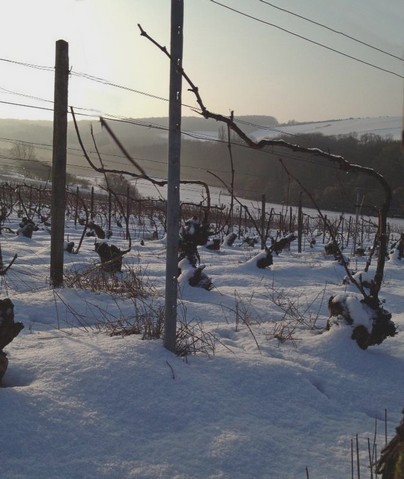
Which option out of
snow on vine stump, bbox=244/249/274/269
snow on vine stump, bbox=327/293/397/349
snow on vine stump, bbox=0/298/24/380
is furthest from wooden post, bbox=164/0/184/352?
snow on vine stump, bbox=244/249/274/269

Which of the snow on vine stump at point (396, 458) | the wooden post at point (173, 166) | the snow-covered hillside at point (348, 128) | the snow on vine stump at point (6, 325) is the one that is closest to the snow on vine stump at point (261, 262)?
the wooden post at point (173, 166)

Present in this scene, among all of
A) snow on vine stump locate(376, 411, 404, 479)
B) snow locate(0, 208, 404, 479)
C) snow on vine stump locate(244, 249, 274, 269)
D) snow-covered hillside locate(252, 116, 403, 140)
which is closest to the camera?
snow on vine stump locate(376, 411, 404, 479)

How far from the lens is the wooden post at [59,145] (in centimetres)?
440

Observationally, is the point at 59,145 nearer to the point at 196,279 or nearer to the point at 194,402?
the point at 196,279

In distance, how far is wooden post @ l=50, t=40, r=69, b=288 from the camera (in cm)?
440

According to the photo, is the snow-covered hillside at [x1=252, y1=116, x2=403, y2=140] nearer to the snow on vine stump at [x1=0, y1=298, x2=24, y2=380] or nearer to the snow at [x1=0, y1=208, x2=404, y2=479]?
the snow at [x1=0, y1=208, x2=404, y2=479]

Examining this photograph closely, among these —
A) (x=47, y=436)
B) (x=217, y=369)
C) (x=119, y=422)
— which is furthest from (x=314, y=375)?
(x=47, y=436)

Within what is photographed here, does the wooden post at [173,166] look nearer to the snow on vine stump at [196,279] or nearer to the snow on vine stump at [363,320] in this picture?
the snow on vine stump at [363,320]

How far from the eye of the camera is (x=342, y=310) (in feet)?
9.09

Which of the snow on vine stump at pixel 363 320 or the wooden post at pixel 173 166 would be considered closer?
the wooden post at pixel 173 166

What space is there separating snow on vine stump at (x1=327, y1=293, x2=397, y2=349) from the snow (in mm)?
58

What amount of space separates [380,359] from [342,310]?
1.21 ft

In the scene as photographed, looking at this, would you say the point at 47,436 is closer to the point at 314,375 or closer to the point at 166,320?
the point at 166,320

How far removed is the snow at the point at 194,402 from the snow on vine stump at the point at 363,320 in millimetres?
58
